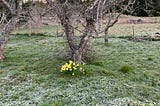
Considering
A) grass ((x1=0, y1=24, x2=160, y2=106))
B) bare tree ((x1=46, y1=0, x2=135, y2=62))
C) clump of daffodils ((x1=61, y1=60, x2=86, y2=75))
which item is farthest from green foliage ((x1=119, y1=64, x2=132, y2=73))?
clump of daffodils ((x1=61, y1=60, x2=86, y2=75))

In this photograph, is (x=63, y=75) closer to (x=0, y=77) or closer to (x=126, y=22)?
(x=0, y=77)

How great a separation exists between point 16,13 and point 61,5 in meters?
2.21

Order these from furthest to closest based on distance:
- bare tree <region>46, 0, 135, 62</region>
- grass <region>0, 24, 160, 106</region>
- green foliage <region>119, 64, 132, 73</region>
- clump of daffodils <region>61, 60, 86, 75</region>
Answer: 1. green foliage <region>119, 64, 132, 73</region>
2. bare tree <region>46, 0, 135, 62</region>
3. clump of daffodils <region>61, 60, 86, 75</region>
4. grass <region>0, 24, 160, 106</region>

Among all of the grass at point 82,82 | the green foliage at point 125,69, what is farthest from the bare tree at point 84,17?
the green foliage at point 125,69

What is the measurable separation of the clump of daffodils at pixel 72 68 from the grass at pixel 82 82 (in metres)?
0.14

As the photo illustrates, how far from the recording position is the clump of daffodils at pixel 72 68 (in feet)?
28.2

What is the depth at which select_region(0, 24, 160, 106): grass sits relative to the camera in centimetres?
741

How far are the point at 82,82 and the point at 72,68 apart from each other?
510 mm

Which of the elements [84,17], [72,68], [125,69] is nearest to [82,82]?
[72,68]

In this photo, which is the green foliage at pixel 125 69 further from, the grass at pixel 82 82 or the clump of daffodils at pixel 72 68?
the clump of daffodils at pixel 72 68

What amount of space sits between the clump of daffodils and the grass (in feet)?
0.47

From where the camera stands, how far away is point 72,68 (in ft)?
28.5

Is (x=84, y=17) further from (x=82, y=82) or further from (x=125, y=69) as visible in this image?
(x=82, y=82)

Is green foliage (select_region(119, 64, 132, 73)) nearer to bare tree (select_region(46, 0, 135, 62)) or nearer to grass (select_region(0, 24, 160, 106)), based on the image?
grass (select_region(0, 24, 160, 106))
